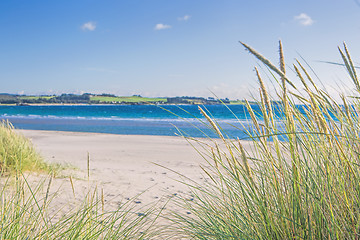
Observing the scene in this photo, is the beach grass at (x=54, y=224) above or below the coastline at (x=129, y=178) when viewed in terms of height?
above

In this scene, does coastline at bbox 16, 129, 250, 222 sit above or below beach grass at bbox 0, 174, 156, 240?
below

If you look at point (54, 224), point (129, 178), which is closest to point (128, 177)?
point (129, 178)

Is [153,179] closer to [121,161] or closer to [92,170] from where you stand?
[92,170]

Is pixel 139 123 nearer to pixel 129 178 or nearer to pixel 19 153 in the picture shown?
pixel 129 178

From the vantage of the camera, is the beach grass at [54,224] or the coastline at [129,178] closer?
the beach grass at [54,224]

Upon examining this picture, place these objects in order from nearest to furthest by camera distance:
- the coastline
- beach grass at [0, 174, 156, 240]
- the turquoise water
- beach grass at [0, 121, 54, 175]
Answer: beach grass at [0, 174, 156, 240], the turquoise water, the coastline, beach grass at [0, 121, 54, 175]

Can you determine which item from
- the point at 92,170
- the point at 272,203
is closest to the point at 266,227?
the point at 272,203

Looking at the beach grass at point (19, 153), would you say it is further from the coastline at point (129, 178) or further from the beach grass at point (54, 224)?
the beach grass at point (54, 224)

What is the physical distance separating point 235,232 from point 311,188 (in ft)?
1.65

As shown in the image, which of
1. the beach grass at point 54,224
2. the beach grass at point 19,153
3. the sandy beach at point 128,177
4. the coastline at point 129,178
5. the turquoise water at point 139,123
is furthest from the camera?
the beach grass at point 19,153

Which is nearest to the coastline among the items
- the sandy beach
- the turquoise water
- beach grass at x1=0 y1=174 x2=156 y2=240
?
the sandy beach

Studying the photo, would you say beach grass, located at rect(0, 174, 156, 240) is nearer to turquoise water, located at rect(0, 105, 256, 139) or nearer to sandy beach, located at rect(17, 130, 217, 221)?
sandy beach, located at rect(17, 130, 217, 221)

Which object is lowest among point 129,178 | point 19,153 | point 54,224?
point 129,178

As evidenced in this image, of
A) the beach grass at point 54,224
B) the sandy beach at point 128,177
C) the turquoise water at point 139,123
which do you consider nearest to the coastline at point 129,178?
the sandy beach at point 128,177
